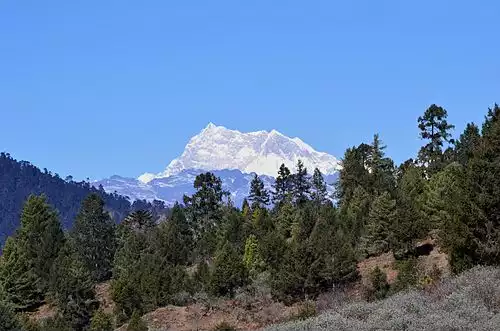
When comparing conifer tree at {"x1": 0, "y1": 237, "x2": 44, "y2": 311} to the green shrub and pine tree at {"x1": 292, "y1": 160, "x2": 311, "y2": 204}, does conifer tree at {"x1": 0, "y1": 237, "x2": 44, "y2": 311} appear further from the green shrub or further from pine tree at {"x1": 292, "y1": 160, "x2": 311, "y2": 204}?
pine tree at {"x1": 292, "y1": 160, "x2": 311, "y2": 204}

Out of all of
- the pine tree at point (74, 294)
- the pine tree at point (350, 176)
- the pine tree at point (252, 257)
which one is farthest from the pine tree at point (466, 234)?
the pine tree at point (350, 176)

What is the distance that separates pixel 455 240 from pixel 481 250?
1.27 m

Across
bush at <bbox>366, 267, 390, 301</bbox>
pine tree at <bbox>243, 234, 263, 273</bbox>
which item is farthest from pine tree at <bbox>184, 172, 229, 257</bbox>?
bush at <bbox>366, 267, 390, 301</bbox>

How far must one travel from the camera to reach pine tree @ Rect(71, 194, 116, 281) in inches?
2945

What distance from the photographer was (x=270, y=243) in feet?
164

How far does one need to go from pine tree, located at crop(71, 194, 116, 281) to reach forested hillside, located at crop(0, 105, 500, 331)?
0.13 meters

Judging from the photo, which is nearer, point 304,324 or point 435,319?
point 435,319

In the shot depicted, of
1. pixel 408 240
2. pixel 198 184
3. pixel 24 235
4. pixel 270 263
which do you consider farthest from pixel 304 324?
pixel 198 184

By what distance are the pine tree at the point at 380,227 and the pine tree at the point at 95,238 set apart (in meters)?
38.3

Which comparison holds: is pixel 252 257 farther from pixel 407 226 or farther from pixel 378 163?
pixel 378 163

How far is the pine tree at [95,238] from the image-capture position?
7481cm

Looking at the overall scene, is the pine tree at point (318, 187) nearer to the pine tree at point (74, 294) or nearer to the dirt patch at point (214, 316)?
the pine tree at point (74, 294)

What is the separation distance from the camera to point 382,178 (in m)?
68.7

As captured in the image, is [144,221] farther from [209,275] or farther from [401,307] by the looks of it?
[401,307]
